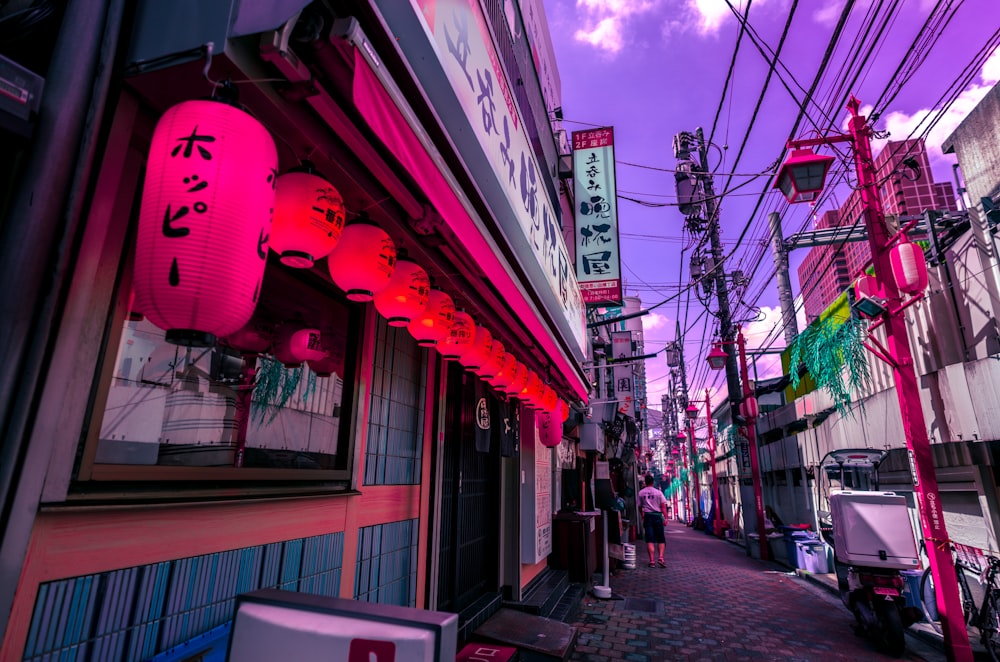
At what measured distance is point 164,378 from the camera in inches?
111

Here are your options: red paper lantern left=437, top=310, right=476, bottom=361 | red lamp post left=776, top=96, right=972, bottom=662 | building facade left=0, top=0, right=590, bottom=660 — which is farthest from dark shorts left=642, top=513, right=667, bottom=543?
red paper lantern left=437, top=310, right=476, bottom=361

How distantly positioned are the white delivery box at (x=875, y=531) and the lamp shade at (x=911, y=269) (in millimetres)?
3615

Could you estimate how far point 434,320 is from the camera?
408 cm

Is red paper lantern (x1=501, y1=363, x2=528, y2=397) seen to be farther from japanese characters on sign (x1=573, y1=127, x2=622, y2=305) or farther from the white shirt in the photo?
the white shirt

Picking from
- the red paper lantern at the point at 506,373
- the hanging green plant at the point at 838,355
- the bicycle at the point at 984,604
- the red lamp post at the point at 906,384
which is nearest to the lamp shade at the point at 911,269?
the red lamp post at the point at 906,384

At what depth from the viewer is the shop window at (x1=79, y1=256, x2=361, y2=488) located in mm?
2482

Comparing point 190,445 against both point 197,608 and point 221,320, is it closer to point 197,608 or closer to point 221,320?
point 197,608

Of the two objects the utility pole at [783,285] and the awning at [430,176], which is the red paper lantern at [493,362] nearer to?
the awning at [430,176]

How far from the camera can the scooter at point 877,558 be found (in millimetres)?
7551

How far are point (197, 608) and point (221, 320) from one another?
205cm

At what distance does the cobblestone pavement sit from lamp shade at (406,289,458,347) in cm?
598

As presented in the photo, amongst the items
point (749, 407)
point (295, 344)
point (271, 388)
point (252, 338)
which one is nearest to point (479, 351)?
point (295, 344)

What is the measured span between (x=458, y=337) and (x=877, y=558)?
828cm

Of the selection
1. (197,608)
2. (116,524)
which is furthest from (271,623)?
(197,608)
